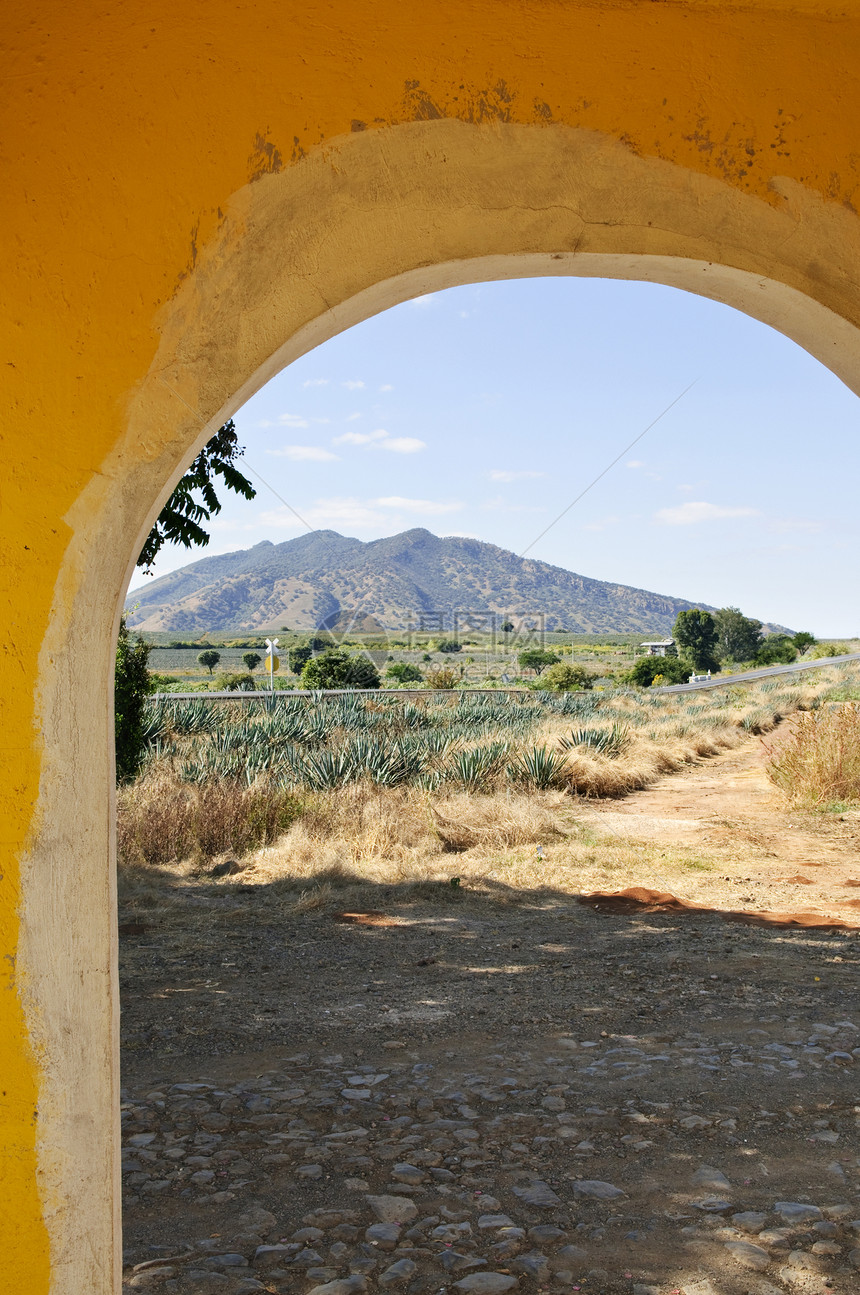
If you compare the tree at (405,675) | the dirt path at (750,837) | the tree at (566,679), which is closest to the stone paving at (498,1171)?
the dirt path at (750,837)

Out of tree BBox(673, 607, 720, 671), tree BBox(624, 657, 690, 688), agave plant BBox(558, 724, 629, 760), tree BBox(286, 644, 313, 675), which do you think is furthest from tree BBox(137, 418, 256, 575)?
tree BBox(673, 607, 720, 671)

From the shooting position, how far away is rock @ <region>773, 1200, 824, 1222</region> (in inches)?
114

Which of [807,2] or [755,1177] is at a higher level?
[807,2]

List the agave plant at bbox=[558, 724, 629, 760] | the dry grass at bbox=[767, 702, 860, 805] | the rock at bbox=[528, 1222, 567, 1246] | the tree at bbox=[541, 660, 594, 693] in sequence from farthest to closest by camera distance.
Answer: the tree at bbox=[541, 660, 594, 693], the agave plant at bbox=[558, 724, 629, 760], the dry grass at bbox=[767, 702, 860, 805], the rock at bbox=[528, 1222, 567, 1246]

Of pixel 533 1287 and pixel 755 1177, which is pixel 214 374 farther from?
pixel 755 1177

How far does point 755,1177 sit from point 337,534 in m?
197

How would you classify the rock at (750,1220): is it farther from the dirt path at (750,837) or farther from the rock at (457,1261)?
the dirt path at (750,837)

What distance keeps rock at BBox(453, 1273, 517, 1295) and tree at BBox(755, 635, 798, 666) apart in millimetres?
57571

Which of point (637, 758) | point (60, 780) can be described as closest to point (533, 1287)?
point (60, 780)

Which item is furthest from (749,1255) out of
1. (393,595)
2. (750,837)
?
(393,595)

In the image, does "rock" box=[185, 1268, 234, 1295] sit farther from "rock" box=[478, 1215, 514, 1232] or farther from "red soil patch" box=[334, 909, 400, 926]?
"red soil patch" box=[334, 909, 400, 926]

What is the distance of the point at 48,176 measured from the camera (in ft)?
6.32

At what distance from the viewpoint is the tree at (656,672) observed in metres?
46.6

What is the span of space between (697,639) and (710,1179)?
58365 mm
